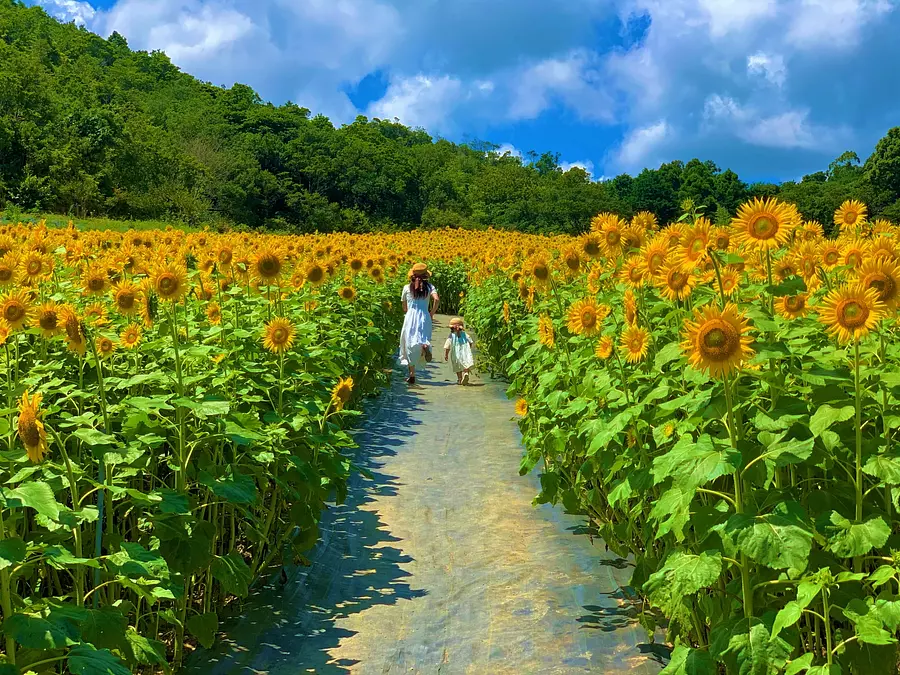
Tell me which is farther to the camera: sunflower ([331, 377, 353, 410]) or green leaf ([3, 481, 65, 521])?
sunflower ([331, 377, 353, 410])

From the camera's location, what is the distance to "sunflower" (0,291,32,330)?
3090mm

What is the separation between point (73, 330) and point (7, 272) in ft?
3.93

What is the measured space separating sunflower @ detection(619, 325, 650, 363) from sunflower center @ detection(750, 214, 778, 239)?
2.69 feet

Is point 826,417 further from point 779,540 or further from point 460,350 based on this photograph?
point 460,350

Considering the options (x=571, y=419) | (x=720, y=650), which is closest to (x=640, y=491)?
(x=720, y=650)

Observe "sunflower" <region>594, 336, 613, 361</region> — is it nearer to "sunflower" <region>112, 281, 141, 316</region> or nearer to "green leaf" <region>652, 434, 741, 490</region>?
"green leaf" <region>652, 434, 741, 490</region>

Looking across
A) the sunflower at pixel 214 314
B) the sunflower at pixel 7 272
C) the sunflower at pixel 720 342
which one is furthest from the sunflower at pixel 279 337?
the sunflower at pixel 720 342

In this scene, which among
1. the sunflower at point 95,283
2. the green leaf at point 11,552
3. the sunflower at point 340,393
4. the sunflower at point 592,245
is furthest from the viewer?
the sunflower at point 592,245

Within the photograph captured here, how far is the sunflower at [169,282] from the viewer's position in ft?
12.5

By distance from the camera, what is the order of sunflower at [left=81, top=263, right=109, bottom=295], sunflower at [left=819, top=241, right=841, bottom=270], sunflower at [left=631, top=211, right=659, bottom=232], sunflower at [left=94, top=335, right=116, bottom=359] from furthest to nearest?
sunflower at [left=631, top=211, right=659, bottom=232]
sunflower at [left=81, top=263, right=109, bottom=295]
sunflower at [left=819, top=241, right=841, bottom=270]
sunflower at [left=94, top=335, right=116, bottom=359]

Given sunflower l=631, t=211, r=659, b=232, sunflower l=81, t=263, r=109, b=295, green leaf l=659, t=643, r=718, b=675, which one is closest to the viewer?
green leaf l=659, t=643, r=718, b=675

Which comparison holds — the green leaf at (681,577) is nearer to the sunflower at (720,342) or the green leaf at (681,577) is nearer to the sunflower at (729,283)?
the sunflower at (720,342)

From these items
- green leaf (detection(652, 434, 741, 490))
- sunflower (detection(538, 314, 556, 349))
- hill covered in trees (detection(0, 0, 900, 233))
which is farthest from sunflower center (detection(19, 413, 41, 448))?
hill covered in trees (detection(0, 0, 900, 233))

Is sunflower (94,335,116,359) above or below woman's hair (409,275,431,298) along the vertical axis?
below
